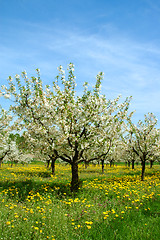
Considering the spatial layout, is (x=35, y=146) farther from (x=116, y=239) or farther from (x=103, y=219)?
(x=116, y=239)

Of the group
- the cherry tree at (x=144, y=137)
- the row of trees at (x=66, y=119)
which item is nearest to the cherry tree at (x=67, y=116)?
the row of trees at (x=66, y=119)

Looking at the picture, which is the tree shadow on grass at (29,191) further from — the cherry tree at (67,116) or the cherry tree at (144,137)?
the cherry tree at (144,137)

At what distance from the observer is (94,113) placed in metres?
11.1

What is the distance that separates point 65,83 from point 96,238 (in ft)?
27.3

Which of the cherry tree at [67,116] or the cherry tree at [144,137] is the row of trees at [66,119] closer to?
the cherry tree at [67,116]

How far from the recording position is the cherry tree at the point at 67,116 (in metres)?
10.5

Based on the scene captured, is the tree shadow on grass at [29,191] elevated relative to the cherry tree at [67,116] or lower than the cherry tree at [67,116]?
lower

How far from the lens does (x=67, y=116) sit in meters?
10.9

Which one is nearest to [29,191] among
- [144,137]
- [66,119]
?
[66,119]

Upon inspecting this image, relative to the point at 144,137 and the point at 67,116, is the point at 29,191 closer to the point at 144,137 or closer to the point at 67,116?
the point at 67,116

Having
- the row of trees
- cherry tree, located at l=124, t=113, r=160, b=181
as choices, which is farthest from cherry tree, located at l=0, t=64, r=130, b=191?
cherry tree, located at l=124, t=113, r=160, b=181

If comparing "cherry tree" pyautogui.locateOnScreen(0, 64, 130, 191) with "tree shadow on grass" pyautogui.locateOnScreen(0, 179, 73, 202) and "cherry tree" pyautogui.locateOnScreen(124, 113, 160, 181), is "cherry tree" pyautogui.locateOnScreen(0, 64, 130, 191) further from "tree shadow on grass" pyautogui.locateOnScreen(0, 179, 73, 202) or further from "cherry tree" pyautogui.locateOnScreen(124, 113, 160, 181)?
"cherry tree" pyautogui.locateOnScreen(124, 113, 160, 181)

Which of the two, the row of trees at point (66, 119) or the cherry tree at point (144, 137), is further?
the cherry tree at point (144, 137)

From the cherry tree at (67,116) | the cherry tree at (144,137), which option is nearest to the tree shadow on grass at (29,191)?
the cherry tree at (67,116)
